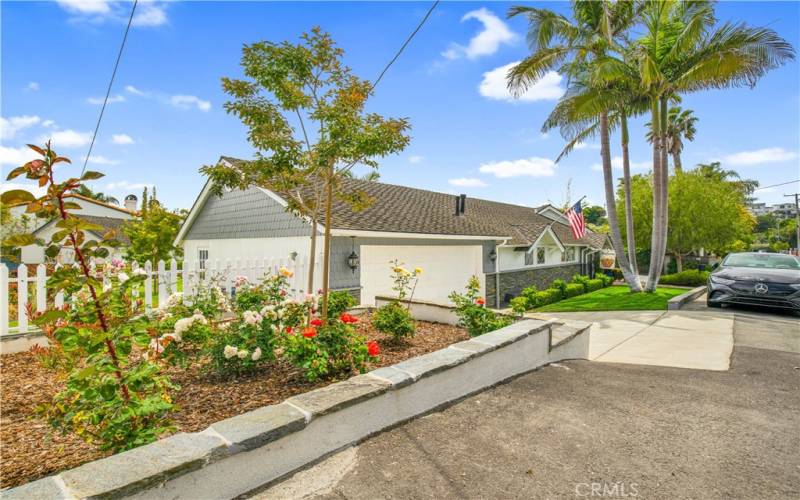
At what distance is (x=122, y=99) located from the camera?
600 centimetres

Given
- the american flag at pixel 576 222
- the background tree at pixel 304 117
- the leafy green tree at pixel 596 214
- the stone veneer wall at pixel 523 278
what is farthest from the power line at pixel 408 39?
the leafy green tree at pixel 596 214

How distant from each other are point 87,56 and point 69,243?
5.40 m

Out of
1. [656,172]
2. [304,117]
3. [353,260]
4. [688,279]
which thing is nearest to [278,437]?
[304,117]

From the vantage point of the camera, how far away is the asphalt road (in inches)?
84.8

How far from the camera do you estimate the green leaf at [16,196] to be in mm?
1918

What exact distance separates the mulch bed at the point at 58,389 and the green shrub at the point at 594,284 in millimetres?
17033

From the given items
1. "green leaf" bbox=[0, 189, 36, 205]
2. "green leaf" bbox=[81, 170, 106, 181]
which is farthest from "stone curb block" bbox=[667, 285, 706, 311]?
"green leaf" bbox=[0, 189, 36, 205]

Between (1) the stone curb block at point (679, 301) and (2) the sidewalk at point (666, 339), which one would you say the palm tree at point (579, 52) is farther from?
(2) the sidewalk at point (666, 339)

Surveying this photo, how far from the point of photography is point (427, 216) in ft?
48.3

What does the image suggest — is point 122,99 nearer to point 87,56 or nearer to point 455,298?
point 87,56

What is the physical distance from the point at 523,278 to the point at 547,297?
2.80 m

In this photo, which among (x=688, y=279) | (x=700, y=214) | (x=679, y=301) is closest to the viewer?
(x=679, y=301)

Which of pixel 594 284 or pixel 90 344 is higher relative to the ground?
pixel 90 344

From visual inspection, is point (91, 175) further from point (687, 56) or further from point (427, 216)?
point (687, 56)
